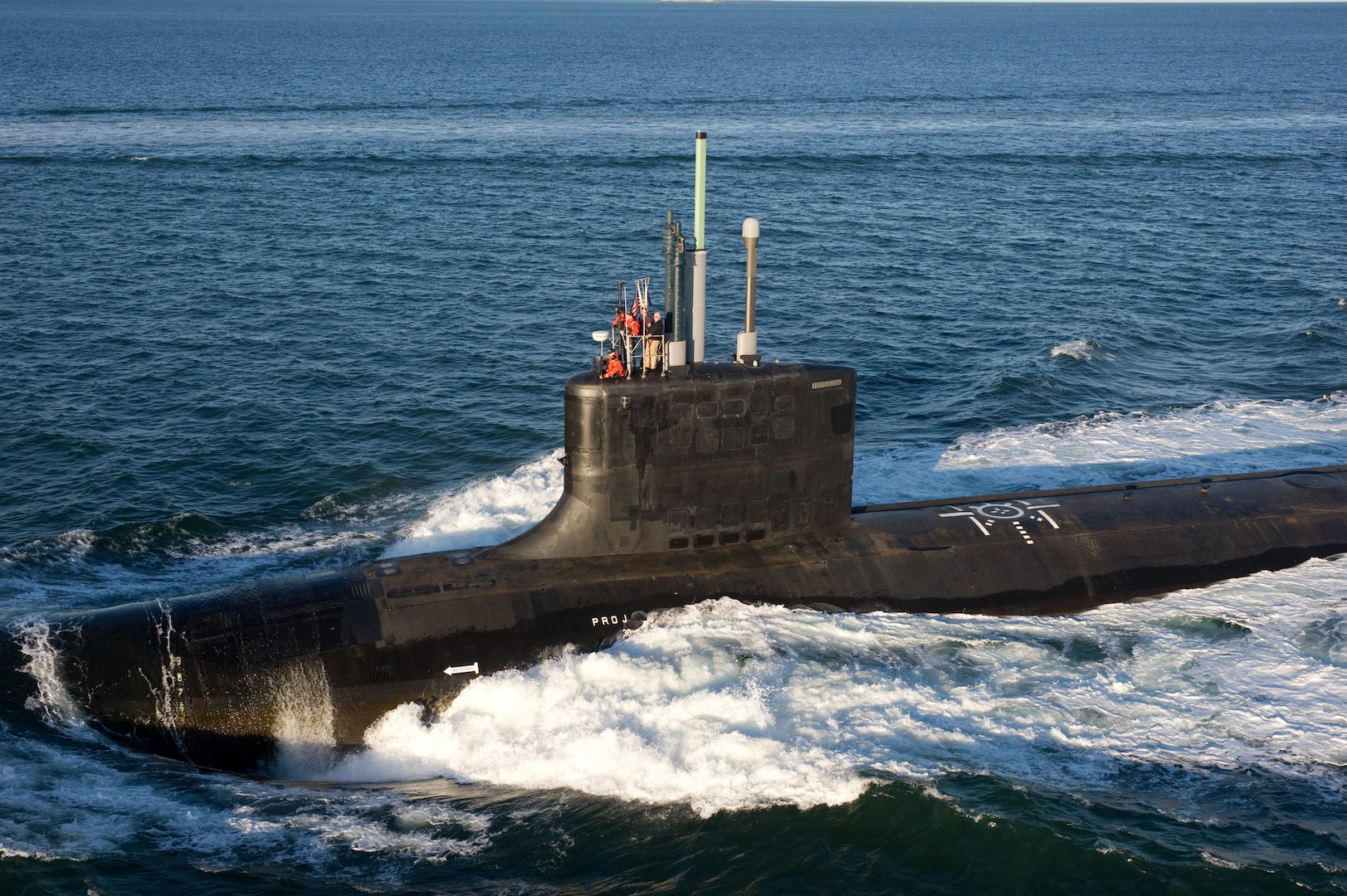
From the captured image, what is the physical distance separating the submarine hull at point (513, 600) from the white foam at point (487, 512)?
5618 mm

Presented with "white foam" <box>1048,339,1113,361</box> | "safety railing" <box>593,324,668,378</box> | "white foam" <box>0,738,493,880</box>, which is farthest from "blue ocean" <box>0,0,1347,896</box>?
"safety railing" <box>593,324,668,378</box>

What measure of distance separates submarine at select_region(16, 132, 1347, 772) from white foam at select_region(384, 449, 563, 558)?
5.70 metres

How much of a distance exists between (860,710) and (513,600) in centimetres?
529

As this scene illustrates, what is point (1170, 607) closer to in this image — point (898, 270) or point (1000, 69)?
point (898, 270)

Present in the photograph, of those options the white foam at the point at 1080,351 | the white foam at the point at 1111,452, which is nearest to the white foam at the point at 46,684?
the white foam at the point at 1111,452

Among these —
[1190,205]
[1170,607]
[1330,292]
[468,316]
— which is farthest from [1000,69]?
[1170,607]

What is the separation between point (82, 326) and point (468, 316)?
11.5m

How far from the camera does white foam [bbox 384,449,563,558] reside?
25562mm

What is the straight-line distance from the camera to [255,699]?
57.7 feet

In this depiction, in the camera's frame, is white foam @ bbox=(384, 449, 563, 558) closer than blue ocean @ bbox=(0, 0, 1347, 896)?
No

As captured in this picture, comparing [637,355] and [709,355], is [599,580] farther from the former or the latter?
[709,355]

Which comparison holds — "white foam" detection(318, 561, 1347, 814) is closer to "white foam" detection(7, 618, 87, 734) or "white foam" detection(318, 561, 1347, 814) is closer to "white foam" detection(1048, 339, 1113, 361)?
"white foam" detection(7, 618, 87, 734)

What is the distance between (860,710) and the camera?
1791 centimetres

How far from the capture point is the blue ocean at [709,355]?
15.7 m
